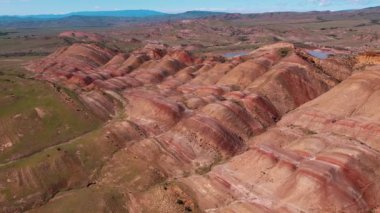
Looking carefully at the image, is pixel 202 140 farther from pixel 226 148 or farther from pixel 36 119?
pixel 36 119

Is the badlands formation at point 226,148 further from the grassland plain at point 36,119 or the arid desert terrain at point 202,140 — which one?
the grassland plain at point 36,119

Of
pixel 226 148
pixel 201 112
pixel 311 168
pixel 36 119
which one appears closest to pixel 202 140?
pixel 226 148

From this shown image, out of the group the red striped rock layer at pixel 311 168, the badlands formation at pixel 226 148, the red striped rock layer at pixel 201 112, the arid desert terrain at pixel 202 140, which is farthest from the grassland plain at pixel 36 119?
the red striped rock layer at pixel 311 168

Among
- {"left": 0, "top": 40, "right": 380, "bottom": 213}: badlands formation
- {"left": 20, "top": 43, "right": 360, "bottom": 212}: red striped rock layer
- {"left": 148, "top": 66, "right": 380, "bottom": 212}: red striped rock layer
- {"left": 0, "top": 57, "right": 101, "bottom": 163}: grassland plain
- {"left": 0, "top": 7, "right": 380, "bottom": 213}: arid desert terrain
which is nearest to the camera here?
{"left": 148, "top": 66, "right": 380, "bottom": 212}: red striped rock layer

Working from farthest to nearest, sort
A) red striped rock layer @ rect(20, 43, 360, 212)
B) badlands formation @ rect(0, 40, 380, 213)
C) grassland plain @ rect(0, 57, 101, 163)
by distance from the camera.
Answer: grassland plain @ rect(0, 57, 101, 163) → red striped rock layer @ rect(20, 43, 360, 212) → badlands formation @ rect(0, 40, 380, 213)

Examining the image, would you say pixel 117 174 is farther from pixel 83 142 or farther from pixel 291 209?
pixel 291 209

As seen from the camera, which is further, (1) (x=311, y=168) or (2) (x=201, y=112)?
(2) (x=201, y=112)

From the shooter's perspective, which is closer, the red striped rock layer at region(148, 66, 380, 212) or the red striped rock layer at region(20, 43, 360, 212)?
→ the red striped rock layer at region(148, 66, 380, 212)

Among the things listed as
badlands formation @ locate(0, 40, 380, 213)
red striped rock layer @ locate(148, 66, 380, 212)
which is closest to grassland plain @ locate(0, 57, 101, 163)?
badlands formation @ locate(0, 40, 380, 213)

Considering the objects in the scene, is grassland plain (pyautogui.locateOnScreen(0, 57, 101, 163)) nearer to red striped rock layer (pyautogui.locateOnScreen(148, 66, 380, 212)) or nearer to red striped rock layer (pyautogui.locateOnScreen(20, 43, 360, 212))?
red striped rock layer (pyautogui.locateOnScreen(20, 43, 360, 212))
